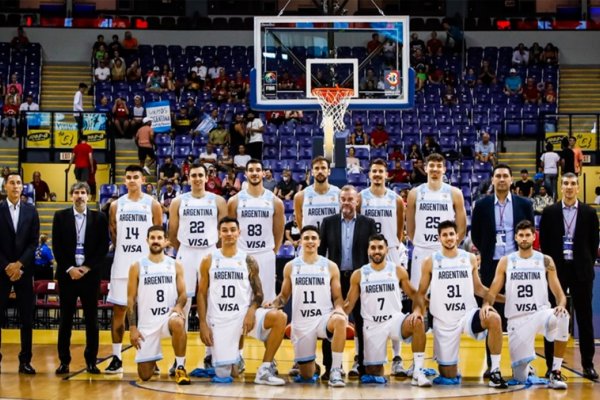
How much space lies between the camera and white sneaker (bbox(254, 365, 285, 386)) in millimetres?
9594

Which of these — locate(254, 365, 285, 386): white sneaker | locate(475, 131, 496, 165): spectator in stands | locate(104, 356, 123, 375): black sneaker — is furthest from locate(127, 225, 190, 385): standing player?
locate(475, 131, 496, 165): spectator in stands

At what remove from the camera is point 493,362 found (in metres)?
9.59

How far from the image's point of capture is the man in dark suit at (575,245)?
34.0 ft

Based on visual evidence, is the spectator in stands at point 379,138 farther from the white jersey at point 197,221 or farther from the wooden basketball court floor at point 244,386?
the white jersey at point 197,221

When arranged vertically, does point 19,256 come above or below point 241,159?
below

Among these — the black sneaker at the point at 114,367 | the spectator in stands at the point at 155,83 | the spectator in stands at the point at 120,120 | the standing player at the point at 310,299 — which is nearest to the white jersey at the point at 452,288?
the standing player at the point at 310,299

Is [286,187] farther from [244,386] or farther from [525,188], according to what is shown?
[244,386]

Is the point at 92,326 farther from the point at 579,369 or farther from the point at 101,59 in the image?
the point at 101,59

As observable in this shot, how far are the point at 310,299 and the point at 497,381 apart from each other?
1.92m

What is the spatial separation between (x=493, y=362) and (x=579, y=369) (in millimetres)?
1610

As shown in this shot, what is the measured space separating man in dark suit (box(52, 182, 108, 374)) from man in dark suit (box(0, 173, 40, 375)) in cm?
30

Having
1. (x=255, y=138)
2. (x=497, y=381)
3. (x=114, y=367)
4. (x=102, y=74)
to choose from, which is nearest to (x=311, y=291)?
(x=497, y=381)

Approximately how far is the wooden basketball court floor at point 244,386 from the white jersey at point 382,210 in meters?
1.47

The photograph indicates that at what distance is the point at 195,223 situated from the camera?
10.6m
